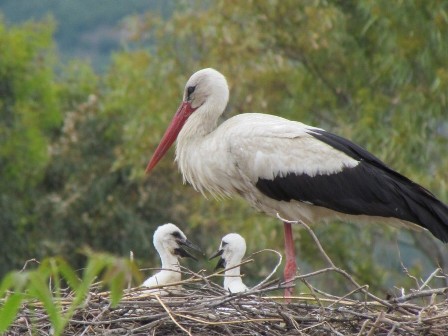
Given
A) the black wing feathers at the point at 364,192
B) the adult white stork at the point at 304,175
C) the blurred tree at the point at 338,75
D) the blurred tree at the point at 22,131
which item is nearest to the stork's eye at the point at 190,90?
the adult white stork at the point at 304,175

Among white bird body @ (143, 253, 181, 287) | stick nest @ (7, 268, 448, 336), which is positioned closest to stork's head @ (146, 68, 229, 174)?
white bird body @ (143, 253, 181, 287)

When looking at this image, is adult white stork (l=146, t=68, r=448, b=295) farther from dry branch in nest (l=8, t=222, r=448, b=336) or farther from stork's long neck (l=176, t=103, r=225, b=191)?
dry branch in nest (l=8, t=222, r=448, b=336)

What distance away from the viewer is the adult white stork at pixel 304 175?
7.69m

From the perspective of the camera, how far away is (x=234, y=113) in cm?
1609

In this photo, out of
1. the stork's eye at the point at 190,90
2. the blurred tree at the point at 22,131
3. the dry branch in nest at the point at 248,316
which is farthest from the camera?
the blurred tree at the point at 22,131

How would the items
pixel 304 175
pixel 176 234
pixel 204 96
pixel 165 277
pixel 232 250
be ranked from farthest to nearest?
pixel 176 234 < pixel 204 96 < pixel 232 250 < pixel 304 175 < pixel 165 277

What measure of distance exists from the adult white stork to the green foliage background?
5298mm

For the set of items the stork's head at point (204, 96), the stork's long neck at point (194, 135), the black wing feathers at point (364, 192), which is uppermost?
the stork's head at point (204, 96)

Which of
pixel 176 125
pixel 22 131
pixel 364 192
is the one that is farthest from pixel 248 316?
pixel 22 131

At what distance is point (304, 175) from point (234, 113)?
27.1ft

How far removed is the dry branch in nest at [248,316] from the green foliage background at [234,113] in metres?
6.89

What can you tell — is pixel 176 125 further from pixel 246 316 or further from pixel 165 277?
pixel 246 316

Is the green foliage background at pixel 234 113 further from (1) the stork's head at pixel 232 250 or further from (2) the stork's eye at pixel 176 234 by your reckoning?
(1) the stork's head at pixel 232 250

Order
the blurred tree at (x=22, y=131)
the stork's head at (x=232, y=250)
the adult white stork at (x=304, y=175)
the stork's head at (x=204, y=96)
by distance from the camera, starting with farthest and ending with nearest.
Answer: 1. the blurred tree at (x=22, y=131)
2. the stork's head at (x=204, y=96)
3. the stork's head at (x=232, y=250)
4. the adult white stork at (x=304, y=175)
